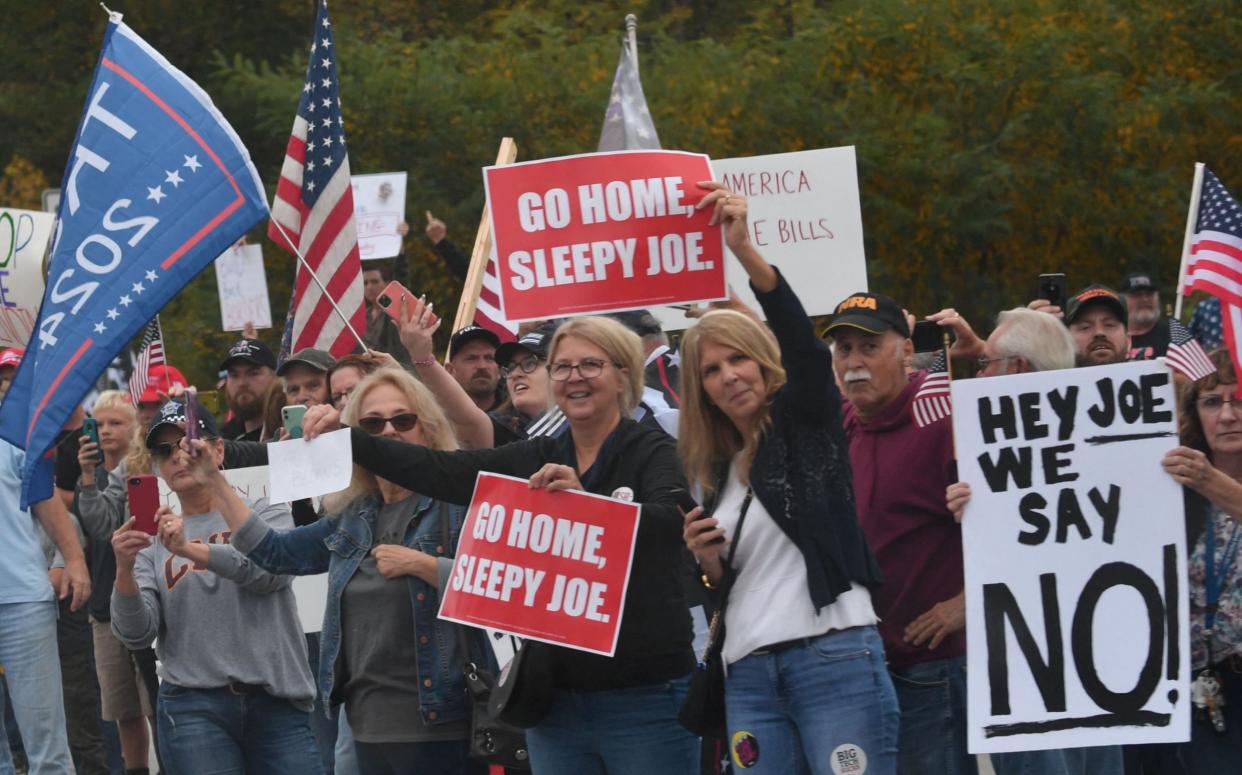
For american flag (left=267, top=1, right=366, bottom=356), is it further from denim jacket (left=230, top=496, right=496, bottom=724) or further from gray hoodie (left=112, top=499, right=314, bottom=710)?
denim jacket (left=230, top=496, right=496, bottom=724)

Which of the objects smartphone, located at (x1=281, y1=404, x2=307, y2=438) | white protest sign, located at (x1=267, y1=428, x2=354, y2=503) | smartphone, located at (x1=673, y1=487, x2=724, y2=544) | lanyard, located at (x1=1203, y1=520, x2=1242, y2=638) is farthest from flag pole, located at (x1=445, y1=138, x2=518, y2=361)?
lanyard, located at (x1=1203, y1=520, x2=1242, y2=638)

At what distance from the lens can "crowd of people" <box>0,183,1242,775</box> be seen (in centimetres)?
553

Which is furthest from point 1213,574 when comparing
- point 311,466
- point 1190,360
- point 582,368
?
point 311,466

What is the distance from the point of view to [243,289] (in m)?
14.7

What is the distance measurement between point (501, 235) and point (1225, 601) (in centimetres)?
252

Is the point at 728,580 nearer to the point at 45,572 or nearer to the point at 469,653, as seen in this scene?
the point at 469,653

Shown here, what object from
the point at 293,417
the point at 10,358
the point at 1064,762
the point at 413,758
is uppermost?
the point at 10,358

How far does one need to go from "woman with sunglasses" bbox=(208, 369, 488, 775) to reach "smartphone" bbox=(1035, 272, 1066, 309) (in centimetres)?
262

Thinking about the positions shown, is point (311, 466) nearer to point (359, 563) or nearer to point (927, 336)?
point (359, 563)

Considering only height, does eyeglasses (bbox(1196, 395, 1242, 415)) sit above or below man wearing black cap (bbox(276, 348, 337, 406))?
below

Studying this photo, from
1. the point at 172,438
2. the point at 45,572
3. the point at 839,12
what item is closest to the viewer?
the point at 172,438

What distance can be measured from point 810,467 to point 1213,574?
1.42 meters

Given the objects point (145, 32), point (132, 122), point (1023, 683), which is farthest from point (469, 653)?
point (145, 32)

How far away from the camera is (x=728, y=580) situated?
5625 millimetres
